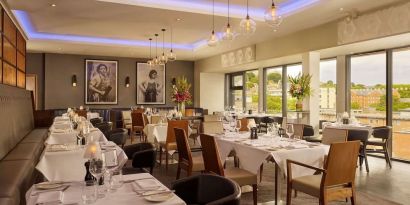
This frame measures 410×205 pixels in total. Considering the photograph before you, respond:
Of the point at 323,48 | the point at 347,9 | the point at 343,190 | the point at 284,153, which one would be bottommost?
the point at 343,190

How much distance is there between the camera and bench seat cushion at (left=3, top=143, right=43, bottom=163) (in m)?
3.94

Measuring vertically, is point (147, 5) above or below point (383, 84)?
above

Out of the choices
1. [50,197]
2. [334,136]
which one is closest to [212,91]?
[334,136]

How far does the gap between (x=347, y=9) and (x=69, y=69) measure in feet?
33.4

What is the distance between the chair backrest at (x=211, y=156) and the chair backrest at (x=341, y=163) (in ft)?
3.71

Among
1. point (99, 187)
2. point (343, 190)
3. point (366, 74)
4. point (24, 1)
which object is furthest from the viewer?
point (366, 74)

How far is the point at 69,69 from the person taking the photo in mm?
12508

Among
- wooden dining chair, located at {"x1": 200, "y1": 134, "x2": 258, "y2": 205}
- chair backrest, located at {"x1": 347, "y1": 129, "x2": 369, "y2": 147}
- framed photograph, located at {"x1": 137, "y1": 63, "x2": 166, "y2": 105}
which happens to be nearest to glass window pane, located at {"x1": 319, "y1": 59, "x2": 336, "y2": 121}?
chair backrest, located at {"x1": 347, "y1": 129, "x2": 369, "y2": 147}

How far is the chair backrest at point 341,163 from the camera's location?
307 cm

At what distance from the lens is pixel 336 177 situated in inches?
124

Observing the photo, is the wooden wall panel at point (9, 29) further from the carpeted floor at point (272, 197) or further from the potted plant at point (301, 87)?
the potted plant at point (301, 87)

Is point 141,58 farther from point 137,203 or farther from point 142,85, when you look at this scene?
point 137,203

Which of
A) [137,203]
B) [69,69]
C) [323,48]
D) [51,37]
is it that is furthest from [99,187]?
[69,69]

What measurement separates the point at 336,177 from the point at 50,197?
254 centimetres
